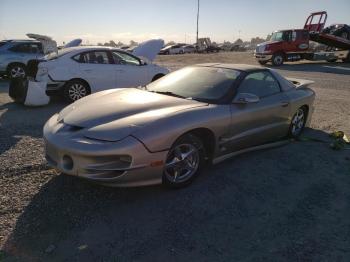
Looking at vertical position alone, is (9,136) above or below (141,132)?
below

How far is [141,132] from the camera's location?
362 centimetres

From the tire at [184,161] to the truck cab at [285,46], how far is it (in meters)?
19.9

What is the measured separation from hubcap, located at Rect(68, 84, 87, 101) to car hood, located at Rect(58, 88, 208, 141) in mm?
3969

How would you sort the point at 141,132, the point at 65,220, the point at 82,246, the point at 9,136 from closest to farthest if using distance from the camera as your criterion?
the point at 82,246 < the point at 65,220 < the point at 141,132 < the point at 9,136

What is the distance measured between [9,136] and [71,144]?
2837mm

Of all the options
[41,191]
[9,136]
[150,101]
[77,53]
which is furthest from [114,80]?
[41,191]

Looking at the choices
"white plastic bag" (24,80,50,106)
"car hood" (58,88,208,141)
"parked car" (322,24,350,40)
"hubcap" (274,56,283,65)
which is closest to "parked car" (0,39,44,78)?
"white plastic bag" (24,80,50,106)

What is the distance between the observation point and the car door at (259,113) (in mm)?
4613

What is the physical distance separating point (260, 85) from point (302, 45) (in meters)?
19.7

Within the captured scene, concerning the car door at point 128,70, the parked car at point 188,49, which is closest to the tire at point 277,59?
the car door at point 128,70

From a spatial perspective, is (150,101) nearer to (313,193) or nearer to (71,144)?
(71,144)

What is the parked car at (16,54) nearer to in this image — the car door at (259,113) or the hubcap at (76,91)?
the hubcap at (76,91)

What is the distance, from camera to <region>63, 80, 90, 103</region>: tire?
8.55m

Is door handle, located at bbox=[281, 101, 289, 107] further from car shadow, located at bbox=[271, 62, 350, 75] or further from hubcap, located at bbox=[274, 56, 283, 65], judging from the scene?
hubcap, located at bbox=[274, 56, 283, 65]
